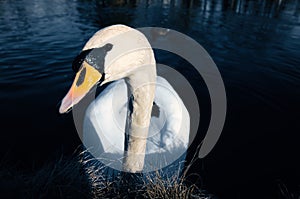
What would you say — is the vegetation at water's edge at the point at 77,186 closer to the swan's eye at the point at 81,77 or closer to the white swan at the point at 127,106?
the white swan at the point at 127,106

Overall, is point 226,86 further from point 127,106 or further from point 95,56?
point 95,56

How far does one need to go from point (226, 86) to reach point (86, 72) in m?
6.38

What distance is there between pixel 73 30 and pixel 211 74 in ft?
26.5

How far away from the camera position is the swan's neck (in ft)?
7.61

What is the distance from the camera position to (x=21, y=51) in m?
9.41

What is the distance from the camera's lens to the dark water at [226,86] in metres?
4.63

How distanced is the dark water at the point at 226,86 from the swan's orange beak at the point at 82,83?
12 cm

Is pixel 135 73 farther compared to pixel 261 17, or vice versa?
pixel 261 17

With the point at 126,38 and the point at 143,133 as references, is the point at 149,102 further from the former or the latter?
the point at 126,38

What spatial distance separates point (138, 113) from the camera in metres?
2.74

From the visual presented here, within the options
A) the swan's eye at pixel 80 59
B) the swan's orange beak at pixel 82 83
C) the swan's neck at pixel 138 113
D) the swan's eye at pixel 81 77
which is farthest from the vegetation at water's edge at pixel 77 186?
the swan's eye at pixel 80 59

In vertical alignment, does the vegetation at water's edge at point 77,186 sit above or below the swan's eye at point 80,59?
below

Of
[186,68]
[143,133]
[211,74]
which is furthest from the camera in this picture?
[186,68]

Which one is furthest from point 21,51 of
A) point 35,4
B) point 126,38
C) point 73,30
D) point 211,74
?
point 35,4
